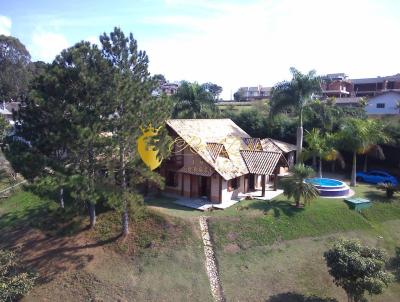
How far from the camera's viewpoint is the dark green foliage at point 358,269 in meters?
15.3

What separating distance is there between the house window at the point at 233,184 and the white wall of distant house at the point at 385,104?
3152 centimetres

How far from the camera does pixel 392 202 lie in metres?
27.0

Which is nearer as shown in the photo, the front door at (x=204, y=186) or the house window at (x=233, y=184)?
the house window at (x=233, y=184)

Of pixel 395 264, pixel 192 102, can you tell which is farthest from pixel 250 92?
pixel 395 264

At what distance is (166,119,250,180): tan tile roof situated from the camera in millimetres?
26719

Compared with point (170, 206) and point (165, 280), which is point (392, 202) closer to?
point (170, 206)

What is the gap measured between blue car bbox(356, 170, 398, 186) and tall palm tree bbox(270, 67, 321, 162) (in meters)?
6.76

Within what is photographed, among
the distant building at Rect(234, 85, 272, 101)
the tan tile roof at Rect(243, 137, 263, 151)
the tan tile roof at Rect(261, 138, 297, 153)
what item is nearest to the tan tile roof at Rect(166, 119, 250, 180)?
the tan tile roof at Rect(243, 137, 263, 151)

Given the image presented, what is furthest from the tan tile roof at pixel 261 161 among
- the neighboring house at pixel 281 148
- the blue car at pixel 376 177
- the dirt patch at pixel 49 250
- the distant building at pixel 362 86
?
the distant building at pixel 362 86

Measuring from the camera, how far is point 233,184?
2817cm

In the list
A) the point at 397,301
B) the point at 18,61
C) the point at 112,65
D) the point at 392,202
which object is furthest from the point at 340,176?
the point at 18,61

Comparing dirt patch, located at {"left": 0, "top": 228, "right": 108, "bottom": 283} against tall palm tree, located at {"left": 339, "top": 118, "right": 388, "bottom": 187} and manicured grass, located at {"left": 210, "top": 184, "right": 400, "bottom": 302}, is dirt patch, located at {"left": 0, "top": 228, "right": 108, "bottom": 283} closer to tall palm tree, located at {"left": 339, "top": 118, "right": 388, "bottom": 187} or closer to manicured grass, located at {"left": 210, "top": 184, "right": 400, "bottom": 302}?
manicured grass, located at {"left": 210, "top": 184, "right": 400, "bottom": 302}

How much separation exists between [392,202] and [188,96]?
24417 mm

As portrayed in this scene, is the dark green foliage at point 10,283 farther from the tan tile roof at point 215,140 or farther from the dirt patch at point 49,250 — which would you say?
the tan tile roof at point 215,140
